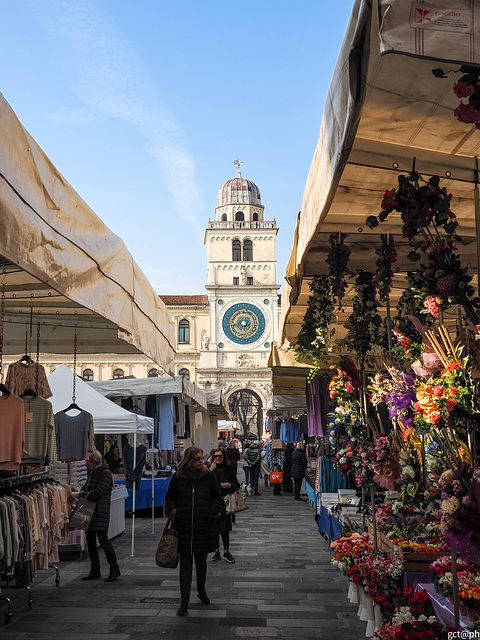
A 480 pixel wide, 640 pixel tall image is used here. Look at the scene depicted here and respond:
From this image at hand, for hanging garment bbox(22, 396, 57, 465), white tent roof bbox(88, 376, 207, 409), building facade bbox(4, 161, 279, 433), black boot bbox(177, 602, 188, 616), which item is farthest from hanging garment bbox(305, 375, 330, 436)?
building facade bbox(4, 161, 279, 433)

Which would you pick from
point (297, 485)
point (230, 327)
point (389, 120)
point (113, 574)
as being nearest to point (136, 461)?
point (113, 574)

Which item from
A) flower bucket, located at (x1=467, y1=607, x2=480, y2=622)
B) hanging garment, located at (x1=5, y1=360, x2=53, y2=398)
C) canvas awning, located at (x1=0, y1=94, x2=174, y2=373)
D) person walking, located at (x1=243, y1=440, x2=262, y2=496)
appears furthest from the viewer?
person walking, located at (x1=243, y1=440, x2=262, y2=496)

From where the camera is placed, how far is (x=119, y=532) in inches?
439

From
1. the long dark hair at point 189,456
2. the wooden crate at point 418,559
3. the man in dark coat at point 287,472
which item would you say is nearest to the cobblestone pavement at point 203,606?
the wooden crate at point 418,559

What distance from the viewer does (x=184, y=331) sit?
5228 centimetres

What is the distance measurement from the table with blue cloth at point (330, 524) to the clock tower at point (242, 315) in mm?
38231

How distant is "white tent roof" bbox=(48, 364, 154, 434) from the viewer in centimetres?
1114

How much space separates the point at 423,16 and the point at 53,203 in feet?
6.97

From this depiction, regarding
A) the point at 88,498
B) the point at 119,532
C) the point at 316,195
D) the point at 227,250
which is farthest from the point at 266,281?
the point at 316,195

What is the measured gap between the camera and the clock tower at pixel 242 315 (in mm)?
49562

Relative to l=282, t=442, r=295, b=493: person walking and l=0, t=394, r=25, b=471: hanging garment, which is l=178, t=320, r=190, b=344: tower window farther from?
l=0, t=394, r=25, b=471: hanging garment

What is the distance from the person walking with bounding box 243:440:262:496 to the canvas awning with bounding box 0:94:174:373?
1128 cm

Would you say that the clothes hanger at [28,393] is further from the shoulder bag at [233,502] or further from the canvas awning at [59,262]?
the shoulder bag at [233,502]

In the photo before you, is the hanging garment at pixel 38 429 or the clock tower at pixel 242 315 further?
the clock tower at pixel 242 315
